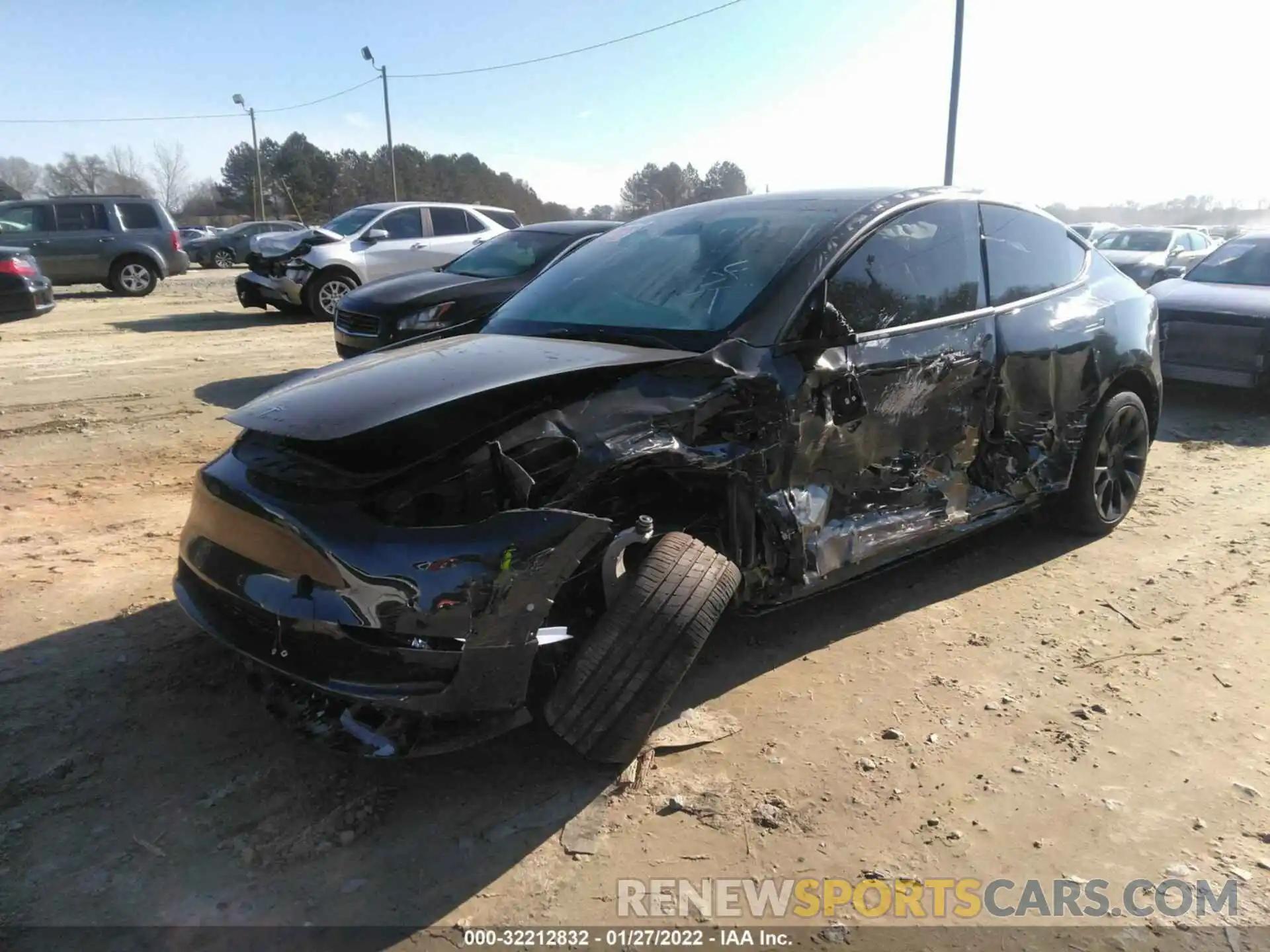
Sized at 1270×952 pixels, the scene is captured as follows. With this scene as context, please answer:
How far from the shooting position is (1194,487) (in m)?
5.76

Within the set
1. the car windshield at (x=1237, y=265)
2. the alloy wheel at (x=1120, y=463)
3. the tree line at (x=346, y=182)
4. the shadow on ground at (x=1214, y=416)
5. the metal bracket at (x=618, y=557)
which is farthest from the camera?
the tree line at (x=346, y=182)

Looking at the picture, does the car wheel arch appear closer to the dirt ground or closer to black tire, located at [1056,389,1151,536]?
black tire, located at [1056,389,1151,536]

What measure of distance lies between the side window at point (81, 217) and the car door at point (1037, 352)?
16.6 m

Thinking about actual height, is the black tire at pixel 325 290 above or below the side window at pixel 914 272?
below

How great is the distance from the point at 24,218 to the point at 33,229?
249mm

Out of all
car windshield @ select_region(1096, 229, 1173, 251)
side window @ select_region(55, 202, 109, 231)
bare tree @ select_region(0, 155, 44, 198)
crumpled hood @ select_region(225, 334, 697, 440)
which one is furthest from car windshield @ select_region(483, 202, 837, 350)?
bare tree @ select_region(0, 155, 44, 198)

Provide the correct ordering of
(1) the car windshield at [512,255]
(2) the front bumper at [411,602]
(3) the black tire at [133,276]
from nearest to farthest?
(2) the front bumper at [411,602] → (1) the car windshield at [512,255] → (3) the black tire at [133,276]

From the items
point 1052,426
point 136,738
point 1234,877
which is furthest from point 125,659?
point 1052,426

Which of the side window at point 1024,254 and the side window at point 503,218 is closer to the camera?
the side window at point 1024,254

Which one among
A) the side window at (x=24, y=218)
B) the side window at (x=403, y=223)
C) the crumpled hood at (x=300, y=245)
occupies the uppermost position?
the side window at (x=24, y=218)

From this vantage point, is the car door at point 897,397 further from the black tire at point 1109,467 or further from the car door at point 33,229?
the car door at point 33,229

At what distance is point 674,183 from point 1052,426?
119 ft

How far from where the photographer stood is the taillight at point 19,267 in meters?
10.6

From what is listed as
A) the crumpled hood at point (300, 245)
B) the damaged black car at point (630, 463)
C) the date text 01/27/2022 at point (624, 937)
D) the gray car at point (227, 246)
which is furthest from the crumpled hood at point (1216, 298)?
the gray car at point (227, 246)
